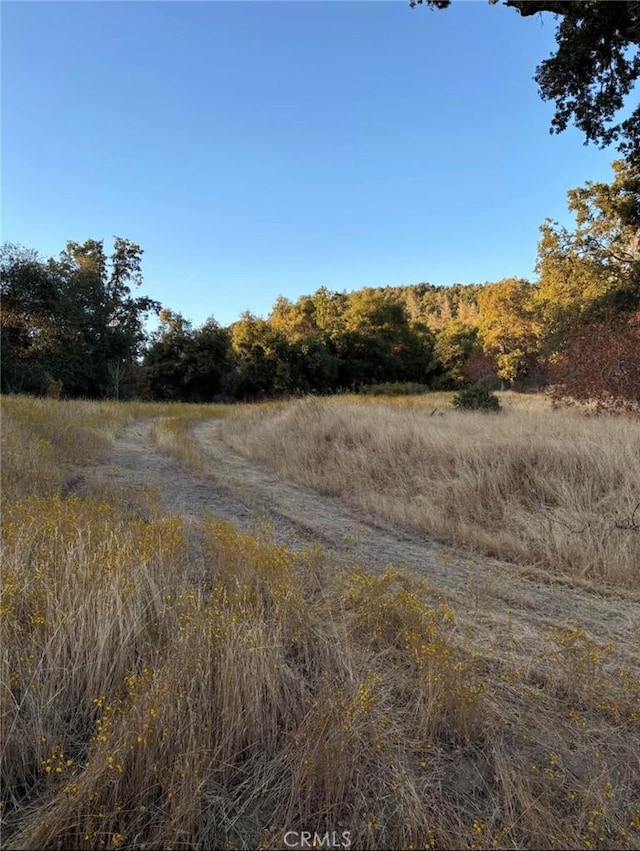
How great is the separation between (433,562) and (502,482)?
2.11 metres

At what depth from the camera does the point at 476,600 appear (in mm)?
3186

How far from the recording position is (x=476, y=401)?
47.2ft

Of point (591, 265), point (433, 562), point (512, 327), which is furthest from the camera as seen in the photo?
point (512, 327)

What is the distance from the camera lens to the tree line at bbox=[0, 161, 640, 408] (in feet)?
47.9

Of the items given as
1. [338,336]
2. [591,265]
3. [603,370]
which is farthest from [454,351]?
[603,370]

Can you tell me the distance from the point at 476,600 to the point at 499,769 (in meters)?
1.69

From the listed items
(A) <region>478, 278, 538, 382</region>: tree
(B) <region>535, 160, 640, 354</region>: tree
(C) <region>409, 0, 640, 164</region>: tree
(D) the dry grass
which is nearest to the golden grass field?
(D) the dry grass

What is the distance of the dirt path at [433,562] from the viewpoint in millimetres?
2797

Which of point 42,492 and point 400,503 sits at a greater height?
point 42,492

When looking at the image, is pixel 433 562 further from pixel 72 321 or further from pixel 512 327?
pixel 512 327

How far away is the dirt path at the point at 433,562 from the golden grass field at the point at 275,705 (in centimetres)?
10

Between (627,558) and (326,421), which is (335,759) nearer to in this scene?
(627,558)

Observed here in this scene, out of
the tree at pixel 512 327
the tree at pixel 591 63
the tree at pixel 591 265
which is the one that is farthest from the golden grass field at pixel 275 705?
the tree at pixel 512 327

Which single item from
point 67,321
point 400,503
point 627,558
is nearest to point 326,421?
point 400,503
